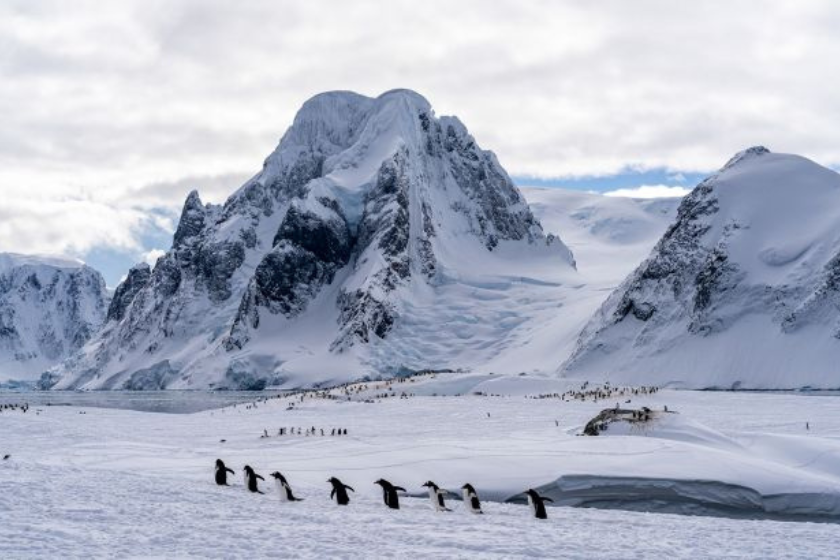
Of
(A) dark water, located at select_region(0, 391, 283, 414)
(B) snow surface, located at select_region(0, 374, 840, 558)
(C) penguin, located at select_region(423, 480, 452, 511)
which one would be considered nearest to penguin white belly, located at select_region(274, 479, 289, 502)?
(B) snow surface, located at select_region(0, 374, 840, 558)

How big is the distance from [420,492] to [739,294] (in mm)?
106533

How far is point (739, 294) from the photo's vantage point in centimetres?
12531

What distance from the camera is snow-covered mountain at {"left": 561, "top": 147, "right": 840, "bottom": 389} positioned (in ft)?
372

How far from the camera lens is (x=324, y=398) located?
283 ft

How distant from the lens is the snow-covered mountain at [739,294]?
372 ft

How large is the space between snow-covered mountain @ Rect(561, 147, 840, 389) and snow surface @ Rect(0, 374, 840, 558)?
6589 cm

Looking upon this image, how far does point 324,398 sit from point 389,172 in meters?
114

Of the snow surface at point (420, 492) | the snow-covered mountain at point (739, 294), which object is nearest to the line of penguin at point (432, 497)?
the snow surface at point (420, 492)

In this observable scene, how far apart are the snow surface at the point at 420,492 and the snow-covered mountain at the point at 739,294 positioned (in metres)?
65.9

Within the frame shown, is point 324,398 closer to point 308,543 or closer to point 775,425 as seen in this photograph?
point 775,425

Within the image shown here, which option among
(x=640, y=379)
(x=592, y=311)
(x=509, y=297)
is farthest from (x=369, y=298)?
(x=640, y=379)

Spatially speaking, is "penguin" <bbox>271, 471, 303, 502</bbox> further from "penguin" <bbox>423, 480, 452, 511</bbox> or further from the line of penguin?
"penguin" <bbox>423, 480, 452, 511</bbox>

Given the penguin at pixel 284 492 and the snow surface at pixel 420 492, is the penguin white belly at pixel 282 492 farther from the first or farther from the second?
the snow surface at pixel 420 492

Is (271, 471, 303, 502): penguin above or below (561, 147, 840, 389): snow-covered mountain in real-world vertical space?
below
